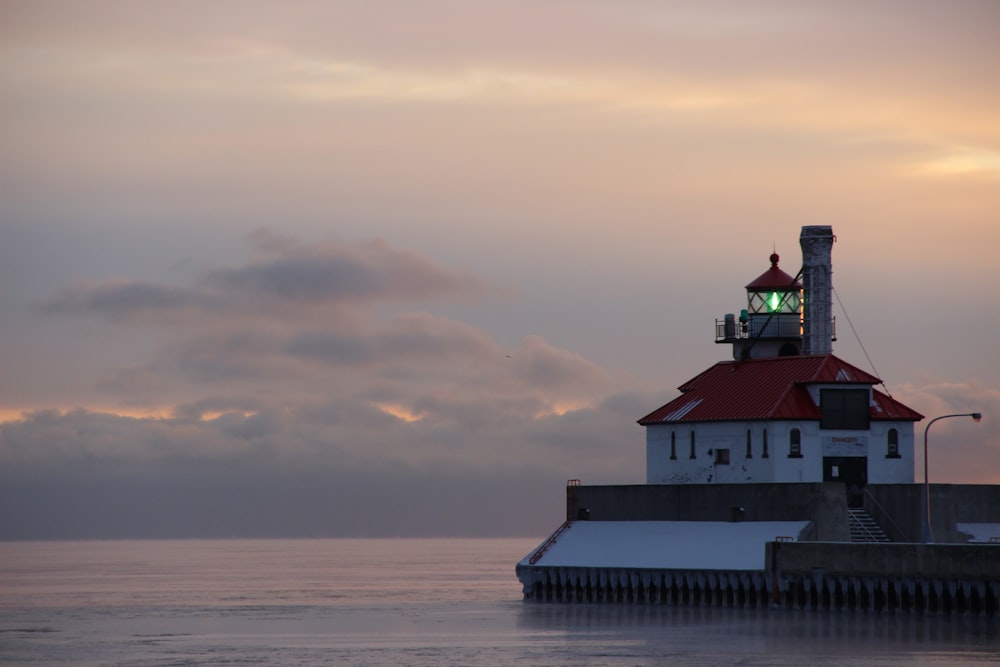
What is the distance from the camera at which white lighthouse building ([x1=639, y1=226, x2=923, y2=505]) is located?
225ft

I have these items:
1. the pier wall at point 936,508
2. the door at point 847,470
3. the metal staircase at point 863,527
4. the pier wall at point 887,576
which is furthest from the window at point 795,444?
the pier wall at point 887,576

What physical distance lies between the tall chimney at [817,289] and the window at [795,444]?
5958 millimetres

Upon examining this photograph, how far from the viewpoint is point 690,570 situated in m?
65.1

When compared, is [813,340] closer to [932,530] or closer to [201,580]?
[932,530]

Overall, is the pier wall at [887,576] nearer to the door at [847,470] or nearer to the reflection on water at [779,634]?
the reflection on water at [779,634]

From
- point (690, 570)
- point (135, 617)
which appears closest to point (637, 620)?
point (690, 570)

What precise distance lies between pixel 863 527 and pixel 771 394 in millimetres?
6776

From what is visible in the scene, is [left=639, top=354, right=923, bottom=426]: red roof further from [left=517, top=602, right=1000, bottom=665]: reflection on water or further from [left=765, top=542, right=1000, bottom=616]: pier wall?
[left=517, top=602, right=1000, bottom=665]: reflection on water

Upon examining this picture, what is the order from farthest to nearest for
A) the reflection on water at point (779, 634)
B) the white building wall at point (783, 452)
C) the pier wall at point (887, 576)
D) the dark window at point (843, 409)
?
the dark window at point (843, 409) → the white building wall at point (783, 452) → the pier wall at point (887, 576) → the reflection on water at point (779, 634)

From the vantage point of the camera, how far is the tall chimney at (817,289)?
73.2 m

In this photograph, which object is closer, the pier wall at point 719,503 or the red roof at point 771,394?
the pier wall at point 719,503

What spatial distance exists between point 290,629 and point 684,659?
16763 mm

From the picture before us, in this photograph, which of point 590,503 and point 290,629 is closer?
point 290,629

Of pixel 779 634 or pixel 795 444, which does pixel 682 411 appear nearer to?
pixel 795 444
